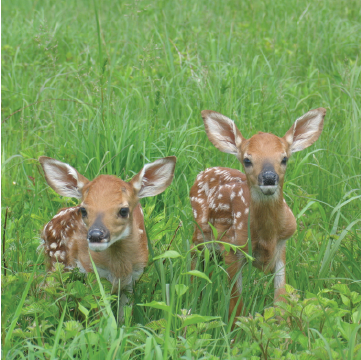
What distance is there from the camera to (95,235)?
3.07 metres

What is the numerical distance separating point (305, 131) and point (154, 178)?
1.06 metres

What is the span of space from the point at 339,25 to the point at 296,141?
4240 mm

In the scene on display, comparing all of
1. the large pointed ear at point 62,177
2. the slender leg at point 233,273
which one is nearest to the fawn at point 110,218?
the large pointed ear at point 62,177

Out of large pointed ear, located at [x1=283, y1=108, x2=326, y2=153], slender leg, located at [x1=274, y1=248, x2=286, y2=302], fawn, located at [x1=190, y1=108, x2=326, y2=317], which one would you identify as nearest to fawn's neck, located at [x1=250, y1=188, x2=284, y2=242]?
fawn, located at [x1=190, y1=108, x2=326, y2=317]

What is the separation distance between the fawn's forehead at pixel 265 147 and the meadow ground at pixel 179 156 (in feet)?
1.54

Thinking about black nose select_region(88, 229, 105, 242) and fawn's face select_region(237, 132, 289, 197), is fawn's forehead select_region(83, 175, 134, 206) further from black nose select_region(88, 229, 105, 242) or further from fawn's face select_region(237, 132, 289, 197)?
fawn's face select_region(237, 132, 289, 197)

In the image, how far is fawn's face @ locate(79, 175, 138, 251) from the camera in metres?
3.11

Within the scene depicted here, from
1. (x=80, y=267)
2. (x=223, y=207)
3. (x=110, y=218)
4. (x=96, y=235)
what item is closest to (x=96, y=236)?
(x=96, y=235)

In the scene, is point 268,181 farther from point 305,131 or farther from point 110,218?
point 110,218

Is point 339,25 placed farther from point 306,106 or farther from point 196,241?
point 196,241

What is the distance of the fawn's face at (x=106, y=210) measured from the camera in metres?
3.11

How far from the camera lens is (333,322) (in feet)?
9.12

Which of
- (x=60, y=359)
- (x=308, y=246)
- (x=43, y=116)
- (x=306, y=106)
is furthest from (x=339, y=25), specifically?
(x=60, y=359)

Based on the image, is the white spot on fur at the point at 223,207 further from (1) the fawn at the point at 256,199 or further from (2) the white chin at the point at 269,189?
(2) the white chin at the point at 269,189
